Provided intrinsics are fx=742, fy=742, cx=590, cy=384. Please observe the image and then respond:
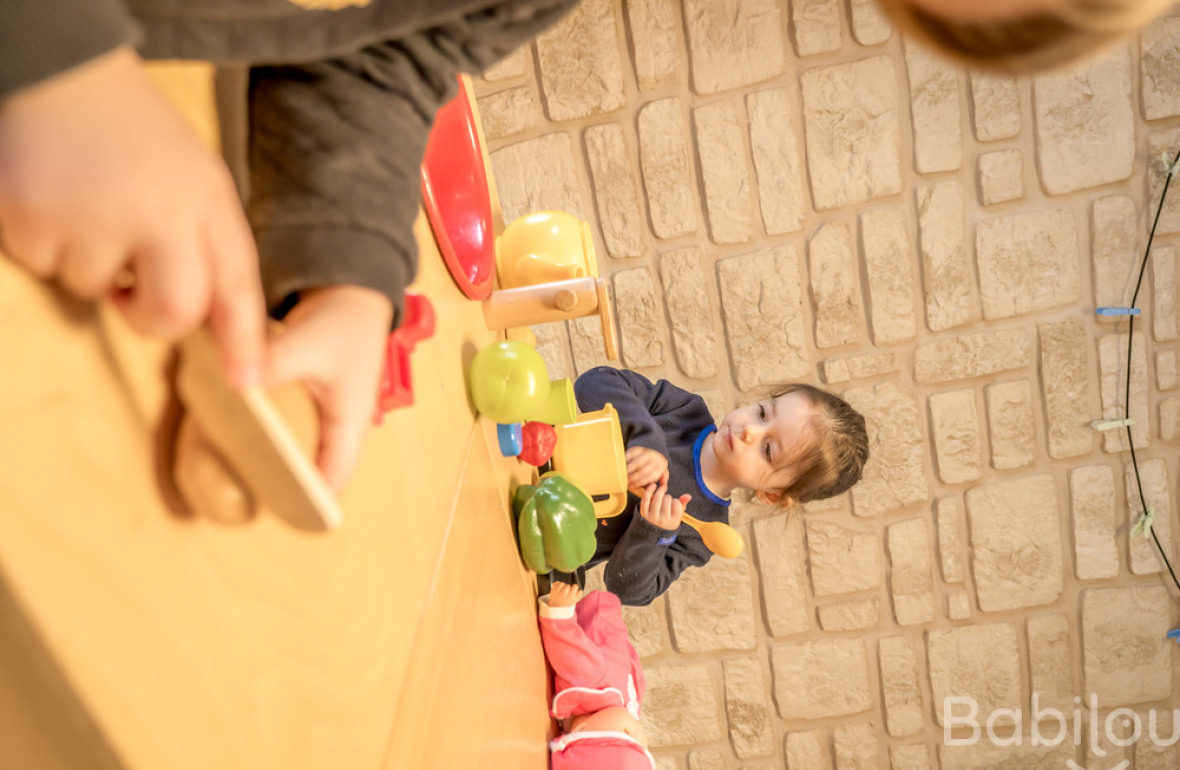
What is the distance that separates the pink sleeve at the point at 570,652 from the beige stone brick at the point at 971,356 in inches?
40.6

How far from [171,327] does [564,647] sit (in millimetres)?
762

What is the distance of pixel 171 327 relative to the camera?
0.20 m

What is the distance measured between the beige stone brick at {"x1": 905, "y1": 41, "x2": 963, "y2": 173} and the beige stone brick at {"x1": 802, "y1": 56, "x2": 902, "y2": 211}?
0.04 metres

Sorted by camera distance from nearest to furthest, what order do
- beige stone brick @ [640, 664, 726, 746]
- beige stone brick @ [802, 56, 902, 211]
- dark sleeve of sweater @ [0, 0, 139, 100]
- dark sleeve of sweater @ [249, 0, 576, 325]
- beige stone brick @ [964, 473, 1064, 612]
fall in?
1. dark sleeve of sweater @ [0, 0, 139, 100]
2. dark sleeve of sweater @ [249, 0, 576, 325]
3. beige stone brick @ [802, 56, 902, 211]
4. beige stone brick @ [964, 473, 1064, 612]
5. beige stone brick @ [640, 664, 726, 746]

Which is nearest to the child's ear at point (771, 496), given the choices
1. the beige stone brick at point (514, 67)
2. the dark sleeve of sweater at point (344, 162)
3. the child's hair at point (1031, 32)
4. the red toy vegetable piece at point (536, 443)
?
the red toy vegetable piece at point (536, 443)

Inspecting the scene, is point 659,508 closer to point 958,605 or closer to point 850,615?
point 850,615

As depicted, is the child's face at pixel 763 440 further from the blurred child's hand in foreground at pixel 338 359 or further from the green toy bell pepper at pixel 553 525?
the blurred child's hand in foreground at pixel 338 359

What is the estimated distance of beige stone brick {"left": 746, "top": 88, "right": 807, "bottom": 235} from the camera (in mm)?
1518

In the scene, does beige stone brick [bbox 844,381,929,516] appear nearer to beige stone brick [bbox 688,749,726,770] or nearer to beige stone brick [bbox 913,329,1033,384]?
beige stone brick [bbox 913,329,1033,384]

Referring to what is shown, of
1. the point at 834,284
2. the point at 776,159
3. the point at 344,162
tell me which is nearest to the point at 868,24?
the point at 776,159

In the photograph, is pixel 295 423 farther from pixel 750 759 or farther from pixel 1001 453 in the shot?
pixel 750 759

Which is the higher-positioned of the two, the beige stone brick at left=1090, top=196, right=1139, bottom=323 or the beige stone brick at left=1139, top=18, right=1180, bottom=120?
the beige stone brick at left=1139, top=18, right=1180, bottom=120

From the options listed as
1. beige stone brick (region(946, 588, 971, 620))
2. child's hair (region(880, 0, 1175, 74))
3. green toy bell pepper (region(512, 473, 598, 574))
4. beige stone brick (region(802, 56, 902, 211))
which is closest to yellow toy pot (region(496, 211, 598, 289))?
green toy bell pepper (region(512, 473, 598, 574))

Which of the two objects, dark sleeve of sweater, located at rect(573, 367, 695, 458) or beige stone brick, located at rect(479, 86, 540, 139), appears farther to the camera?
beige stone brick, located at rect(479, 86, 540, 139)
